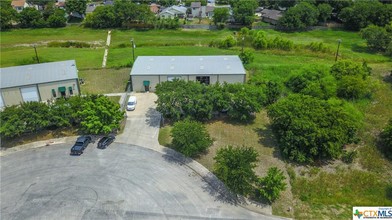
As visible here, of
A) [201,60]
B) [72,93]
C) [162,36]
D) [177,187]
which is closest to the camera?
[177,187]

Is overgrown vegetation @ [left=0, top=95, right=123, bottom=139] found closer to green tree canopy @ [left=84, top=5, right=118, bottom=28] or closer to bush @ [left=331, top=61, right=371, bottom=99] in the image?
bush @ [left=331, top=61, right=371, bottom=99]

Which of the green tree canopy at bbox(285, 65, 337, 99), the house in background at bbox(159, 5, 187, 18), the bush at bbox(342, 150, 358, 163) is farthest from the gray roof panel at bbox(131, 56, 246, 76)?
the house in background at bbox(159, 5, 187, 18)

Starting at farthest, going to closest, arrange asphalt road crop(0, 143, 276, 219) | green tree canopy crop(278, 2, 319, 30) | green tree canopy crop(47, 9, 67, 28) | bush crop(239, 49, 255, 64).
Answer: green tree canopy crop(47, 9, 67, 28), green tree canopy crop(278, 2, 319, 30), bush crop(239, 49, 255, 64), asphalt road crop(0, 143, 276, 219)

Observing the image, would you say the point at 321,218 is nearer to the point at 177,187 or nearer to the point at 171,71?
the point at 177,187

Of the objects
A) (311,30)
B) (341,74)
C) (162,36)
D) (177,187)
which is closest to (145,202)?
(177,187)

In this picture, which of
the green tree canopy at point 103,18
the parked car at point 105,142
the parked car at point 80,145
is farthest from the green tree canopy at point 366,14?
the parked car at point 80,145

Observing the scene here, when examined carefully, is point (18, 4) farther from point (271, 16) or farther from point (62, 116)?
point (62, 116)
